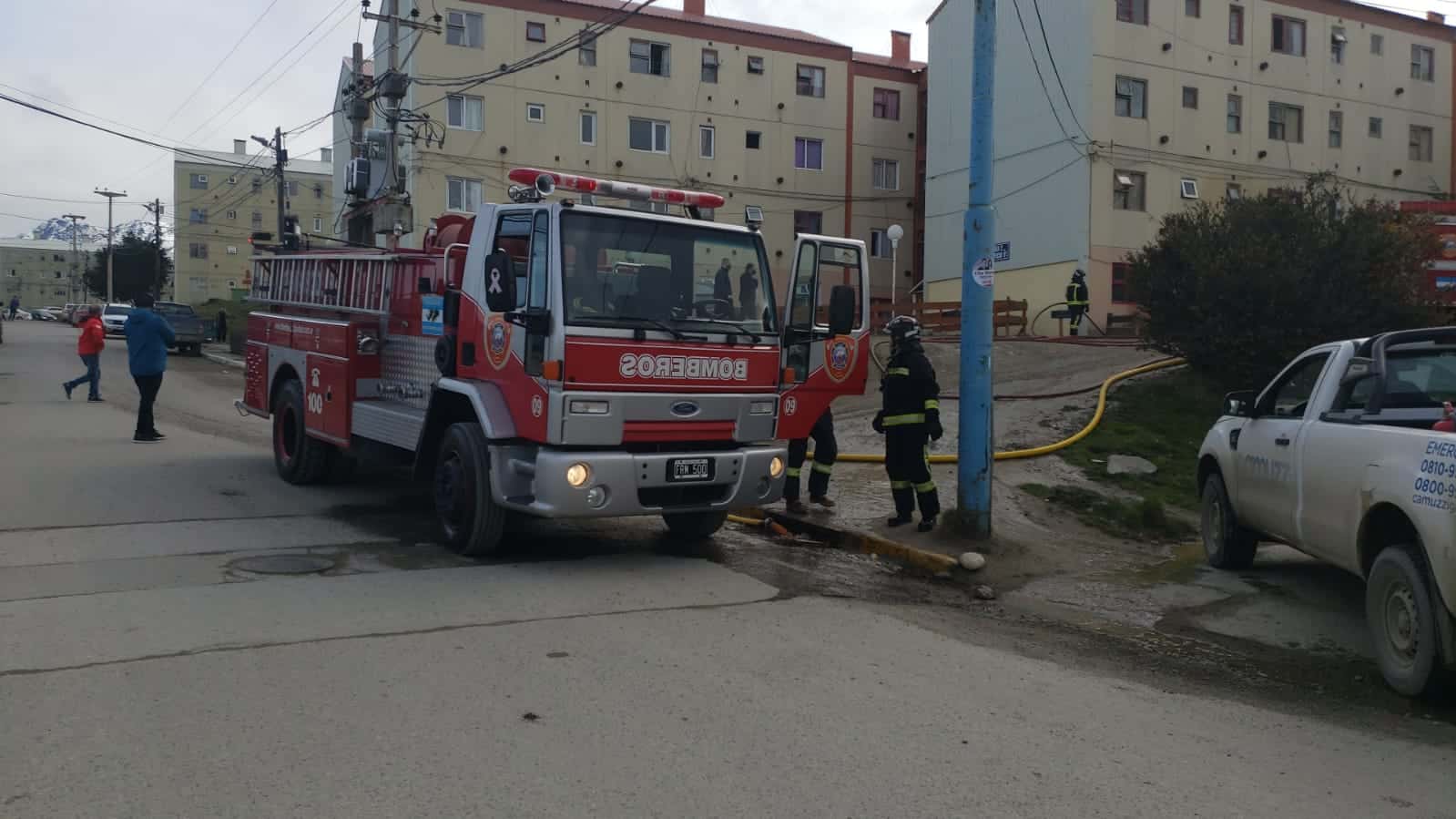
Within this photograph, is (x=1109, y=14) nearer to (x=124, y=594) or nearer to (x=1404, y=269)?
(x=1404, y=269)

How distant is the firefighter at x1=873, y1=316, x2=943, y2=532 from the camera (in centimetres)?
992

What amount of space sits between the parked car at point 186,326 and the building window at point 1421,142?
41002mm

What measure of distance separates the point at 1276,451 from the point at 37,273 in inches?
6297

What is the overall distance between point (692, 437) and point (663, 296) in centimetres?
104

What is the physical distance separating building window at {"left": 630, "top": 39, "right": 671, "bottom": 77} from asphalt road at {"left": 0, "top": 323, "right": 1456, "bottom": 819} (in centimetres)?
3371

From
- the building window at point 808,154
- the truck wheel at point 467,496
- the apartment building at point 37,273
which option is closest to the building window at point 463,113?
the building window at point 808,154

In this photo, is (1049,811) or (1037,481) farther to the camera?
(1037,481)

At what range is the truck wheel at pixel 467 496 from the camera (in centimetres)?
830

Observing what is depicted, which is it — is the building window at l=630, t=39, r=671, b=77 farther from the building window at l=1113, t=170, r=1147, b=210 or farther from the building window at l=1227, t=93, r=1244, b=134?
the building window at l=1227, t=93, r=1244, b=134

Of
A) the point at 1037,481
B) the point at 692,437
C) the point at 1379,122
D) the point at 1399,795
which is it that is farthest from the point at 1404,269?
the point at 1379,122

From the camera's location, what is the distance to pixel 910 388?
1004 centimetres

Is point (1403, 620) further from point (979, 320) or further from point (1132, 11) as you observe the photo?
point (1132, 11)

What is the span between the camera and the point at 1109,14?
33312 millimetres

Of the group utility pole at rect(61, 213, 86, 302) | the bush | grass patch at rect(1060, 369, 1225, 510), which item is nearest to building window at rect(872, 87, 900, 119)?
the bush
